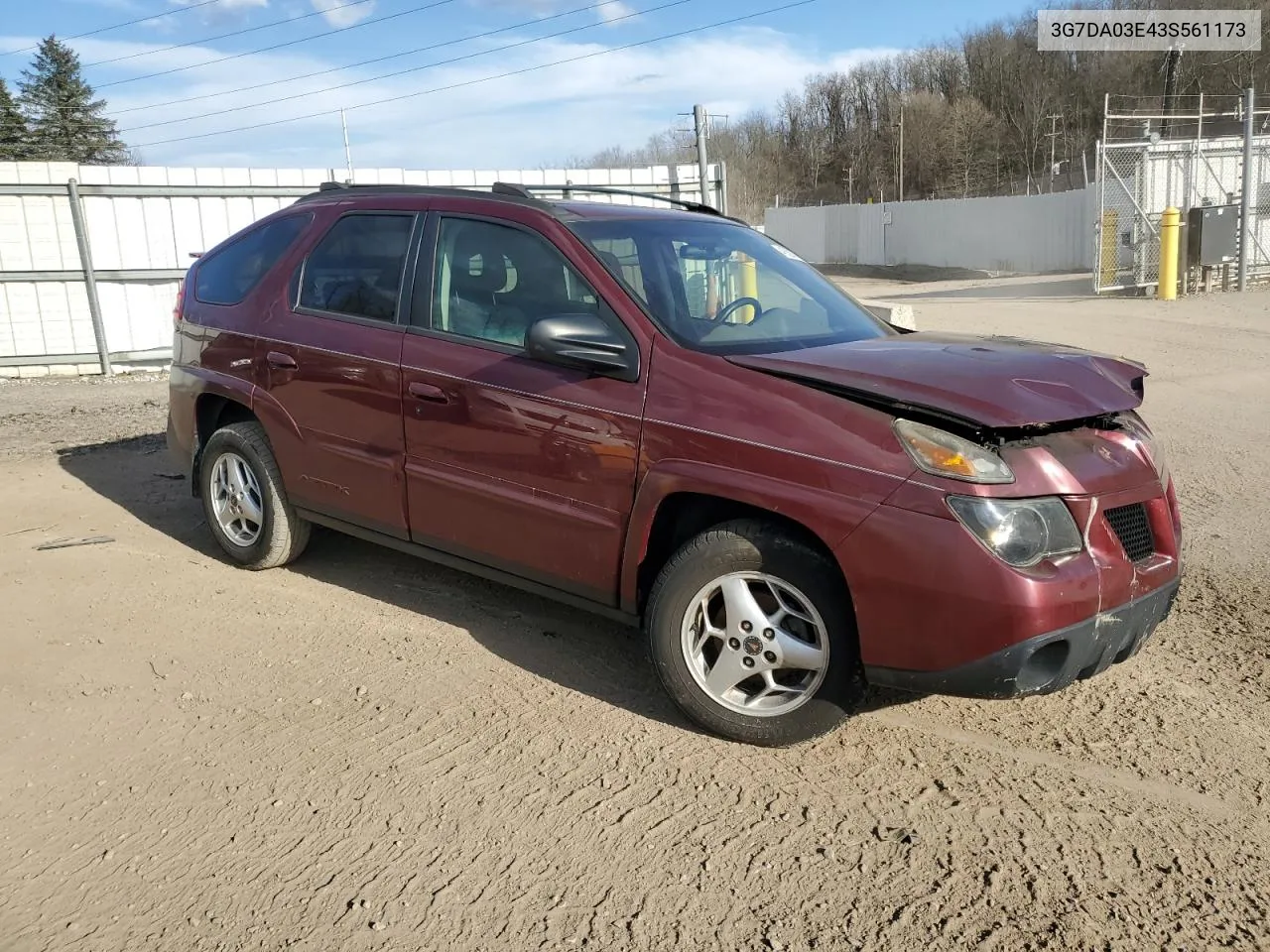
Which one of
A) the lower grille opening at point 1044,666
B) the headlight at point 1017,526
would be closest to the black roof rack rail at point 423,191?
the headlight at point 1017,526

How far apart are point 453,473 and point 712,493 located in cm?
126

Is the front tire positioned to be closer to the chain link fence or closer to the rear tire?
the rear tire

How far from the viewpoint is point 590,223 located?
420cm

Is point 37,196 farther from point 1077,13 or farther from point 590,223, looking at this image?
point 1077,13

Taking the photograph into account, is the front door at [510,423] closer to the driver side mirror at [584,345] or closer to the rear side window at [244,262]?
the driver side mirror at [584,345]

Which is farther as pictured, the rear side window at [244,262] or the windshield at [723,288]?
the rear side window at [244,262]

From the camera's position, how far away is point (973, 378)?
331 centimetres

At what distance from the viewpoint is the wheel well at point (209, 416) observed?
18.1 ft

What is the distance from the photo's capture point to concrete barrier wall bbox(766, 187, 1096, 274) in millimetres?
34438

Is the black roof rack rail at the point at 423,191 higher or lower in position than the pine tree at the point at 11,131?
lower

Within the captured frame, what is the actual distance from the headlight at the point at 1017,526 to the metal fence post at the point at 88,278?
12130 millimetres

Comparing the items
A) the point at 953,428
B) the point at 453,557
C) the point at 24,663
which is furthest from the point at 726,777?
the point at 24,663

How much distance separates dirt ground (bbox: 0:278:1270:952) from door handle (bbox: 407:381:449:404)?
3.40 feet

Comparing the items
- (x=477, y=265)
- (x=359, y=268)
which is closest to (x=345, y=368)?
(x=359, y=268)
